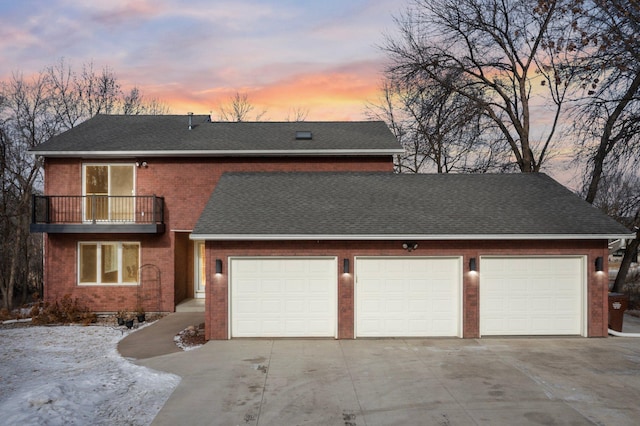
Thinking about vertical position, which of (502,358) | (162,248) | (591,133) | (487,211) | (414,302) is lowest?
(502,358)

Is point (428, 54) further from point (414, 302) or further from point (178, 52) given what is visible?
point (414, 302)

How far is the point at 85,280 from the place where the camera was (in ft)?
49.2

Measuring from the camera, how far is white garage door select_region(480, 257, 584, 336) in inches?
438

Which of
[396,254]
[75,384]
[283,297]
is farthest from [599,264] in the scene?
[75,384]

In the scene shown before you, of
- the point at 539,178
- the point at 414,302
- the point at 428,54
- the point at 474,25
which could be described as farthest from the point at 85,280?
the point at 474,25

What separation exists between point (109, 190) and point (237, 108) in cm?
2134

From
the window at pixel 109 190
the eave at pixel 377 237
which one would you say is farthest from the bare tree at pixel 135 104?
the eave at pixel 377 237

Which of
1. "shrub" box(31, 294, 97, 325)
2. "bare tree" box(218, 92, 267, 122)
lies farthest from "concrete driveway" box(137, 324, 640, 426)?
"bare tree" box(218, 92, 267, 122)

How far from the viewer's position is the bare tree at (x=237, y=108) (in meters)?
35.1

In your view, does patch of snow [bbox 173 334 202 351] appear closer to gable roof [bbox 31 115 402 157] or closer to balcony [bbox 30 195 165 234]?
balcony [bbox 30 195 165 234]

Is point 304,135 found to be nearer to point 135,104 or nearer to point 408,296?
point 408,296

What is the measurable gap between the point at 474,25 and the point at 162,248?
17219 millimetres

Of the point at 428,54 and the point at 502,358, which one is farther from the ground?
the point at 428,54

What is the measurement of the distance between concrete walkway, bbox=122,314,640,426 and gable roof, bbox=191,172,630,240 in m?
2.60
